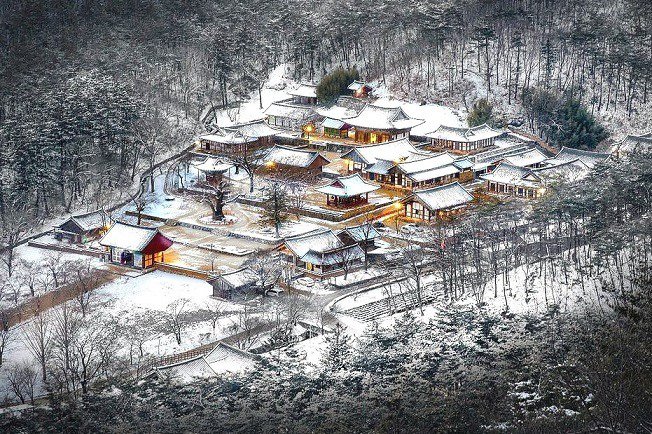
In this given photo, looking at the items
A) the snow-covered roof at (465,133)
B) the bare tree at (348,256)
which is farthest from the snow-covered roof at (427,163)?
the bare tree at (348,256)

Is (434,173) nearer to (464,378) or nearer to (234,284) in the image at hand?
(234,284)

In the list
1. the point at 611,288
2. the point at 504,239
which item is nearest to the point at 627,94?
the point at 504,239

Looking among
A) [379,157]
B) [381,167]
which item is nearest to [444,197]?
[381,167]

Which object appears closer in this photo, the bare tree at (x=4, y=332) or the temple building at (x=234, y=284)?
the bare tree at (x=4, y=332)

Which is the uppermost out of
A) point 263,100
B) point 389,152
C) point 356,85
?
point 356,85

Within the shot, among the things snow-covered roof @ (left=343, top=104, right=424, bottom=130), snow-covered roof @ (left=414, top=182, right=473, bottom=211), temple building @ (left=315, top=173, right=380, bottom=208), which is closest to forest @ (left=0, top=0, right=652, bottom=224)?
snow-covered roof @ (left=343, top=104, right=424, bottom=130)

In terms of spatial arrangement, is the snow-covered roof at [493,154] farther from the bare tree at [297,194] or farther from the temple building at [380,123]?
the bare tree at [297,194]

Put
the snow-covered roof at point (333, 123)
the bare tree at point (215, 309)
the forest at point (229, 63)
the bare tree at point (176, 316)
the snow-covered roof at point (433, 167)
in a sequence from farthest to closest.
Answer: the snow-covered roof at point (333, 123), the forest at point (229, 63), the snow-covered roof at point (433, 167), the bare tree at point (215, 309), the bare tree at point (176, 316)
